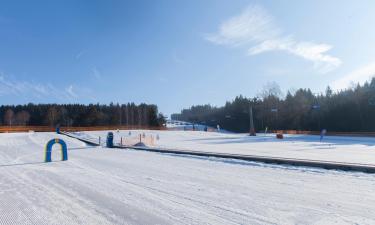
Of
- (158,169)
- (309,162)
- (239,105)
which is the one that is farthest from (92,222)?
(239,105)

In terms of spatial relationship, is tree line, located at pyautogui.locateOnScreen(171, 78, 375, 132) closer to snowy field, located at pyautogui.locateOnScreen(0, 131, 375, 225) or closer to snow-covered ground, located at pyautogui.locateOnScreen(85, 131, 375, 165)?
snow-covered ground, located at pyautogui.locateOnScreen(85, 131, 375, 165)

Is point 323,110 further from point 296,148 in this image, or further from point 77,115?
point 77,115

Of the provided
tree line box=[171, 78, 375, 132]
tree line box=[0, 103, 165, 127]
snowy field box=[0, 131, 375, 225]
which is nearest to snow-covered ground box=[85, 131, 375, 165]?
snowy field box=[0, 131, 375, 225]

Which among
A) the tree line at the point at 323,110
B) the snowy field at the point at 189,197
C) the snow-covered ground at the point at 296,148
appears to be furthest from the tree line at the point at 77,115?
the snowy field at the point at 189,197

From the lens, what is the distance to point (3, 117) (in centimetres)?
11962

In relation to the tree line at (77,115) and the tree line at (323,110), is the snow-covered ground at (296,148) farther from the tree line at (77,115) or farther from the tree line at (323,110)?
the tree line at (77,115)

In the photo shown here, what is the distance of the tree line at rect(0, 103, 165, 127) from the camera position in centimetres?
10862

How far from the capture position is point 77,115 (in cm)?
11206

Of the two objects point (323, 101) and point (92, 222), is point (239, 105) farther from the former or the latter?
point (92, 222)

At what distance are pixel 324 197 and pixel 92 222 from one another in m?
5.17

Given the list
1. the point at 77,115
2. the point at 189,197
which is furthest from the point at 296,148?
the point at 77,115

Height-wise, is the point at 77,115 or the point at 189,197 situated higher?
the point at 77,115

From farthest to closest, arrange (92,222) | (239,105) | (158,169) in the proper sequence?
(239,105)
(158,169)
(92,222)

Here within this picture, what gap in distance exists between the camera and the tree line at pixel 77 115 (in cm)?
10862
